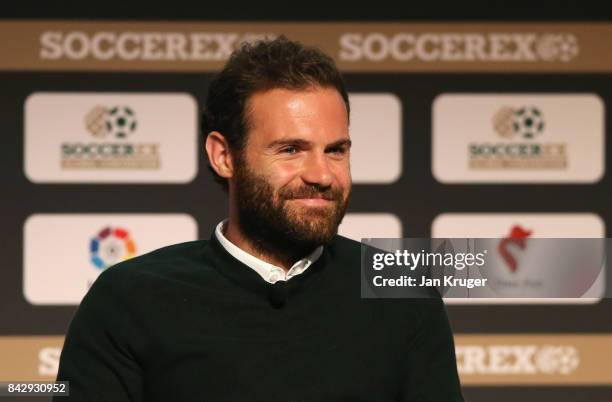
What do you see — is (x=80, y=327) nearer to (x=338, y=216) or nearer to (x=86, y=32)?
(x=338, y=216)

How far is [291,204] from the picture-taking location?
4.04ft

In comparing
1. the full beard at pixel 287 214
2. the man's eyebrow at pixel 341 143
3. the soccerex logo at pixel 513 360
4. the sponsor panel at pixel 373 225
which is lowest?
the soccerex logo at pixel 513 360

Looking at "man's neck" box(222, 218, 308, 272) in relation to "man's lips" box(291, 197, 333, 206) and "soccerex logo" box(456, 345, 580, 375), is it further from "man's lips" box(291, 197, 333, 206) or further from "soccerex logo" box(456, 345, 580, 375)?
"soccerex logo" box(456, 345, 580, 375)

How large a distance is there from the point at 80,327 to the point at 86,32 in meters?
1.67

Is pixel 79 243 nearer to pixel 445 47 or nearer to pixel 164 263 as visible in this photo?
pixel 445 47

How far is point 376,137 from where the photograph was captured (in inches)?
110

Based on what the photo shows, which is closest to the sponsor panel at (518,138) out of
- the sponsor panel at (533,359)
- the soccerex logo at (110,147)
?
the sponsor panel at (533,359)

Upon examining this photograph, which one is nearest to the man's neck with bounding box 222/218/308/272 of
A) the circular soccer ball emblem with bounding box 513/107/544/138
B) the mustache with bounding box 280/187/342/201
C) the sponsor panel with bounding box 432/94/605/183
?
the mustache with bounding box 280/187/342/201

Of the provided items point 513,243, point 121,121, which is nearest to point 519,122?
point 513,243

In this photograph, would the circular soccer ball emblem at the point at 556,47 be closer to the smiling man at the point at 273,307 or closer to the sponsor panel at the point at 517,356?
the sponsor panel at the point at 517,356

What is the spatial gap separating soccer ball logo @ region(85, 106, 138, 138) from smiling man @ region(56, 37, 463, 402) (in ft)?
4.87

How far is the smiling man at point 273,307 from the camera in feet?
4.01

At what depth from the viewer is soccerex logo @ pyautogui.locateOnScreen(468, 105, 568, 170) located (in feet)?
9.22

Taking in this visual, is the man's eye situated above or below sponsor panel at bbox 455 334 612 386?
above
